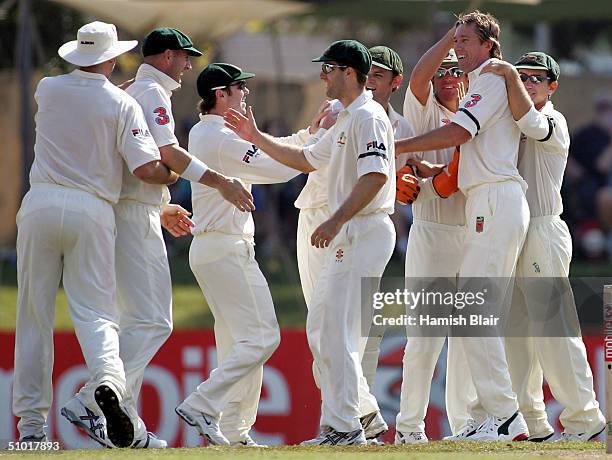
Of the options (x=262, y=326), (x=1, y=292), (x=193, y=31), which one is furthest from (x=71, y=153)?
(x=1, y=292)

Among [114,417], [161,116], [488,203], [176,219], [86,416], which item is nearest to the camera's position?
[114,417]

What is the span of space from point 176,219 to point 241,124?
2.68 feet

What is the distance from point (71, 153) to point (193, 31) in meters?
8.10

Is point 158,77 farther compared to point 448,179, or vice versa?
point 448,179

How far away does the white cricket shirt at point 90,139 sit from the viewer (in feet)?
28.4

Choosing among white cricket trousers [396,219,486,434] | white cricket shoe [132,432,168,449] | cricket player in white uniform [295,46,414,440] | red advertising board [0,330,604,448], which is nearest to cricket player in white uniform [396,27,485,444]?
white cricket trousers [396,219,486,434]

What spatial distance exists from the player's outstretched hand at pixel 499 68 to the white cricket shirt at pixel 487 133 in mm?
26

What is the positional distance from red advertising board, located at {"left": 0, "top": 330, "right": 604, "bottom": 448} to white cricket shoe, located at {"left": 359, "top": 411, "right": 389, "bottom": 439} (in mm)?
2692

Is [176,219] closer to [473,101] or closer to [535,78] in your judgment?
[473,101]

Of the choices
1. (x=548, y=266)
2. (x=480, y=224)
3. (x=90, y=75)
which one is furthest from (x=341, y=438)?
(x=90, y=75)

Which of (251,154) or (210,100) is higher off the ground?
(210,100)

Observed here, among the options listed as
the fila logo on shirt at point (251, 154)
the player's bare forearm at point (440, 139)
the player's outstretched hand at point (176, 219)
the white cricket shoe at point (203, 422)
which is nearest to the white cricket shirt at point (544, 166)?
the player's bare forearm at point (440, 139)

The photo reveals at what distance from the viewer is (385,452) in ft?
26.7

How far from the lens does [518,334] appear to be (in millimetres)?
9438
